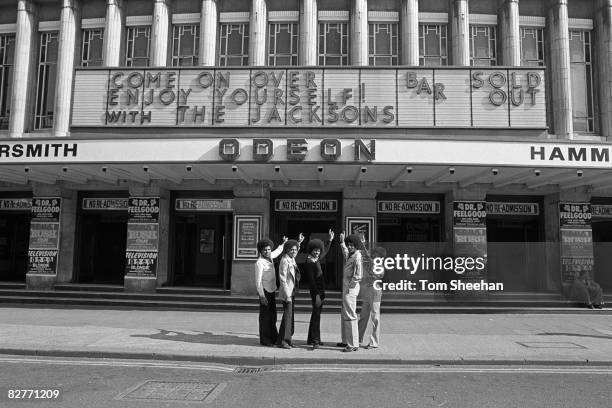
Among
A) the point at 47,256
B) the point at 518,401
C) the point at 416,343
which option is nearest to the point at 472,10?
the point at 416,343

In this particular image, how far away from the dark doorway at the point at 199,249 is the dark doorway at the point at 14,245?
5419 millimetres

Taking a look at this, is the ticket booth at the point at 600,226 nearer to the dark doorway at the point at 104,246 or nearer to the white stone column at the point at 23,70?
the dark doorway at the point at 104,246

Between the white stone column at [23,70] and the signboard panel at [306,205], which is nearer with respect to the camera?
the signboard panel at [306,205]

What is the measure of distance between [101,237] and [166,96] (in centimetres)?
550

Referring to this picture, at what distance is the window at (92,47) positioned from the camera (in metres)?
16.9

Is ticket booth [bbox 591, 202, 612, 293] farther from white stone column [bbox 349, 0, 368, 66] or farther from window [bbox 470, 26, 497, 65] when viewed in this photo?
white stone column [bbox 349, 0, 368, 66]

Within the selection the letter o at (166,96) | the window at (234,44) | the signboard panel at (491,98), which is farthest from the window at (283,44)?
the signboard panel at (491,98)

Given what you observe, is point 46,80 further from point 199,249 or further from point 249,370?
point 249,370

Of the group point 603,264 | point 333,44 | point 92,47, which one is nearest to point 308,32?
point 333,44

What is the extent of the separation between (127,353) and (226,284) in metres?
6.83

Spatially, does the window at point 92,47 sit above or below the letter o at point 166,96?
above

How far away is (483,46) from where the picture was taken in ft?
53.4

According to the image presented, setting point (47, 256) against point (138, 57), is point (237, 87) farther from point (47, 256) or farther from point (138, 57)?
point (47, 256)

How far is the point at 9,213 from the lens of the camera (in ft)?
53.0
